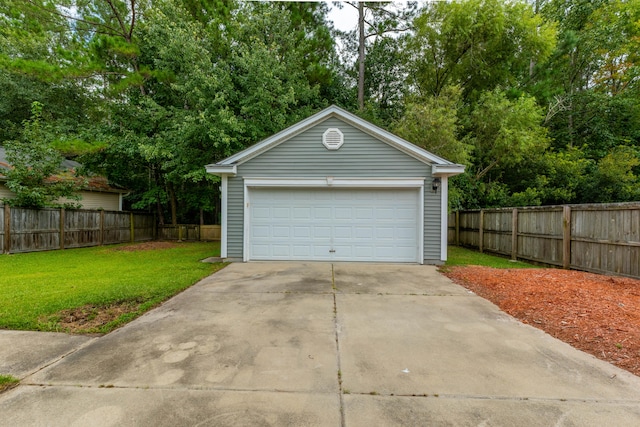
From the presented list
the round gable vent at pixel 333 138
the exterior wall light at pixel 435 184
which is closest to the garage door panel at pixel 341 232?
the round gable vent at pixel 333 138

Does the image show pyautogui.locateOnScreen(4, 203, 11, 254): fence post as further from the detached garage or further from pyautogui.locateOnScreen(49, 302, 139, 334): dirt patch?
pyautogui.locateOnScreen(49, 302, 139, 334): dirt patch

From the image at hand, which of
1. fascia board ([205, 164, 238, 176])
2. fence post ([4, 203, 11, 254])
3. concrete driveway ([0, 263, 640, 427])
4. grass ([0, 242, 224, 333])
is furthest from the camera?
fence post ([4, 203, 11, 254])

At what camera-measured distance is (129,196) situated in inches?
690

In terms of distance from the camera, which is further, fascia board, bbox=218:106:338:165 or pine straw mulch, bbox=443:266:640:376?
fascia board, bbox=218:106:338:165

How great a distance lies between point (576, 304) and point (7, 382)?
21.3 feet

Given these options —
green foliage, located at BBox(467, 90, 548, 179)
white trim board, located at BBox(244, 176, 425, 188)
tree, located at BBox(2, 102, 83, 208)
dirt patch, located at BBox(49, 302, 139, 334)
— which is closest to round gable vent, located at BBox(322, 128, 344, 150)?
white trim board, located at BBox(244, 176, 425, 188)

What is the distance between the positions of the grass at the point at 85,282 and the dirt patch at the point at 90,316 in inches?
1.8

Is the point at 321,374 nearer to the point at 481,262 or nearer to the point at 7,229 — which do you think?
the point at 481,262

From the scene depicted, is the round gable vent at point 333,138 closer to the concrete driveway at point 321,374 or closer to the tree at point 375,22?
the concrete driveway at point 321,374

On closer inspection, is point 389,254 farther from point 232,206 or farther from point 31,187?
point 31,187

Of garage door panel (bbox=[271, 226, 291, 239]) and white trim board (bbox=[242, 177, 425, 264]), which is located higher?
white trim board (bbox=[242, 177, 425, 264])

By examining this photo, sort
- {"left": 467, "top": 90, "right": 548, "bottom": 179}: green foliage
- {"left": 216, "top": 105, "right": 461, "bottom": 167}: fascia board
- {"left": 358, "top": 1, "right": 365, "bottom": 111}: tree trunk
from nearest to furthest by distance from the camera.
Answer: {"left": 216, "top": 105, "right": 461, "bottom": 167}: fascia board, {"left": 467, "top": 90, "right": 548, "bottom": 179}: green foliage, {"left": 358, "top": 1, "right": 365, "bottom": 111}: tree trunk

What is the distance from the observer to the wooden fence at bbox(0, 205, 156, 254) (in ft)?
31.8

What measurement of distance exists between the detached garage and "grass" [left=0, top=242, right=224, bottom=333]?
1.62m
